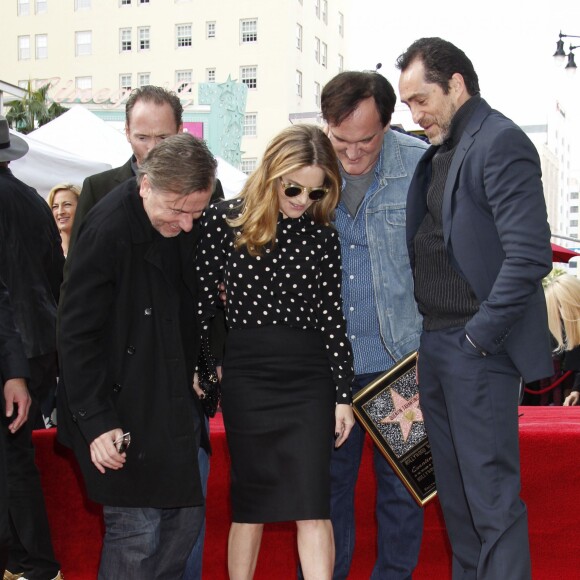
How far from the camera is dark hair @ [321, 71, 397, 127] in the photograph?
3.46 meters

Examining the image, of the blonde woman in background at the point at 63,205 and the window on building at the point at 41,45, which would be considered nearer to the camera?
the blonde woman in background at the point at 63,205

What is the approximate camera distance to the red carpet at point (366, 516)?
371 centimetres

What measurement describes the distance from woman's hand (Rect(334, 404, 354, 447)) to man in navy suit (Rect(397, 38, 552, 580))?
0.94 feet

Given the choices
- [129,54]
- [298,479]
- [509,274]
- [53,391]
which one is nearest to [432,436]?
[298,479]

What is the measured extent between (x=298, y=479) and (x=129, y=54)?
5167 centimetres

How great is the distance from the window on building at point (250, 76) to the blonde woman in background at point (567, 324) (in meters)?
44.5

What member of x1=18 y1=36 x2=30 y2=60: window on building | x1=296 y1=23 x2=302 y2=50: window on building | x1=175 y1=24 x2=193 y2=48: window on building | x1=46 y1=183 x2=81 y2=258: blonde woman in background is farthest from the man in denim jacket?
x1=18 y1=36 x2=30 y2=60: window on building

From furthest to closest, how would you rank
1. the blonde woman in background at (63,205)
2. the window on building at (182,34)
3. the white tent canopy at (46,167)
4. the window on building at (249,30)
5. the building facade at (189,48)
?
the window on building at (182,34), the window on building at (249,30), the building facade at (189,48), the white tent canopy at (46,167), the blonde woman in background at (63,205)

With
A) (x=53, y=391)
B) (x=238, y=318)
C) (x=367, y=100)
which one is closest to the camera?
(x=238, y=318)

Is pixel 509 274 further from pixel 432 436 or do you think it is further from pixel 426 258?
pixel 432 436

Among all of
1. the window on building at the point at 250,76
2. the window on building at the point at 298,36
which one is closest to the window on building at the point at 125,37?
the window on building at the point at 250,76

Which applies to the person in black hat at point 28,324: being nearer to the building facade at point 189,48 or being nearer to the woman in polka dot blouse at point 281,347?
the woman in polka dot blouse at point 281,347

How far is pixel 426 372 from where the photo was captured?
3.24 m

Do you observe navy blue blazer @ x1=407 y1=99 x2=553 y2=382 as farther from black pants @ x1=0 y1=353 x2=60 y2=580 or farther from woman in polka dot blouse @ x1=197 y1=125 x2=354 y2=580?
black pants @ x1=0 y1=353 x2=60 y2=580
